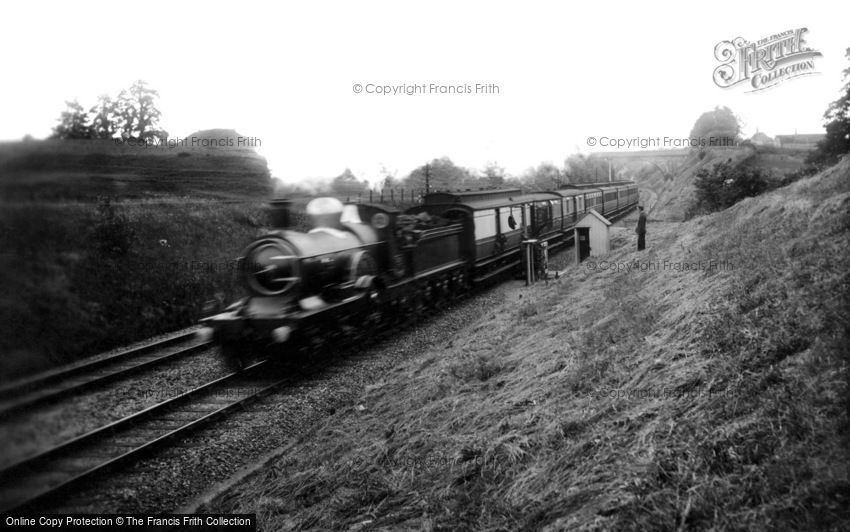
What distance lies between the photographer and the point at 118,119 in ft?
12.6

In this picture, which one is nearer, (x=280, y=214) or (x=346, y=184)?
(x=280, y=214)

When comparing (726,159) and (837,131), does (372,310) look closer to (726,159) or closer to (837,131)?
(837,131)

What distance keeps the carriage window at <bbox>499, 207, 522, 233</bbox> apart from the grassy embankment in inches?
369

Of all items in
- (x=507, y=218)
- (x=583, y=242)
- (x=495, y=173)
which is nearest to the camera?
(x=507, y=218)

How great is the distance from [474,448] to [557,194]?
20888 millimetres

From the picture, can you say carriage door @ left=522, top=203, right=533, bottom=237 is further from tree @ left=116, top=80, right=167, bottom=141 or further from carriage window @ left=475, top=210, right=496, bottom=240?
tree @ left=116, top=80, right=167, bottom=141

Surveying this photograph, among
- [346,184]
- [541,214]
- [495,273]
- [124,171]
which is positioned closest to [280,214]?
[124,171]

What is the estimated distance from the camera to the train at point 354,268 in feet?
30.0

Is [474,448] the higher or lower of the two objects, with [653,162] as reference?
lower

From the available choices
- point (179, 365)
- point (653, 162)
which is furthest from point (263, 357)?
point (653, 162)

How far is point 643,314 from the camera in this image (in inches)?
291

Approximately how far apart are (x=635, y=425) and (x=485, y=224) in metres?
12.4

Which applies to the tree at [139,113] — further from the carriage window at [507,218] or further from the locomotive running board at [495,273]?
the carriage window at [507,218]

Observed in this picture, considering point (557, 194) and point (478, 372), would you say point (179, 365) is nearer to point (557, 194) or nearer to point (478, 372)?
point (478, 372)
